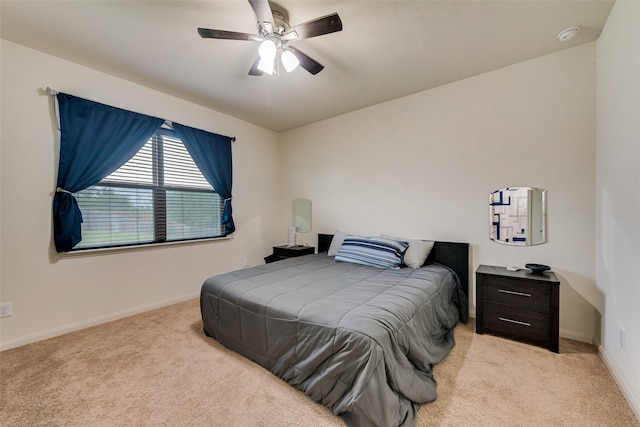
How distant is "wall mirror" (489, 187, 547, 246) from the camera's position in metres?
2.42

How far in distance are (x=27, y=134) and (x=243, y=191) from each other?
2.25 meters

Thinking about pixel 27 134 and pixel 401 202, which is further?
pixel 401 202

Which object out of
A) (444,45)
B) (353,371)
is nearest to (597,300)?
(353,371)

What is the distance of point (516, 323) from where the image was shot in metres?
2.20

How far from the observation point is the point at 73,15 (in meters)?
1.87

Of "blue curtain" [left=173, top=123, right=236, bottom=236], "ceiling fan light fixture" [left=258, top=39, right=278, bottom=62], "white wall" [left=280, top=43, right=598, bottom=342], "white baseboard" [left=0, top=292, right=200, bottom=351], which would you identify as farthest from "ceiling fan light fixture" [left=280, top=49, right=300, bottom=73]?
"white baseboard" [left=0, top=292, right=200, bottom=351]

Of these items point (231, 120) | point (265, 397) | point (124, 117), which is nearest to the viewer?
point (265, 397)

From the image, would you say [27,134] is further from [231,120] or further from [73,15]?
[231,120]

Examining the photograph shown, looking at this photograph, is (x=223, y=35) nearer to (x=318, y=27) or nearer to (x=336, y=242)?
(x=318, y=27)

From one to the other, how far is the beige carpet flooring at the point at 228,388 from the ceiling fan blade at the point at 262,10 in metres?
2.37

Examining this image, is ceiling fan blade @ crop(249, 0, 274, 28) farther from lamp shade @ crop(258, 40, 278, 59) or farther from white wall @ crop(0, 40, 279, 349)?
white wall @ crop(0, 40, 279, 349)

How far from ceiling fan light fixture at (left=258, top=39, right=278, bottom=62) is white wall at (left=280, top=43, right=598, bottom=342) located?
1886 mm

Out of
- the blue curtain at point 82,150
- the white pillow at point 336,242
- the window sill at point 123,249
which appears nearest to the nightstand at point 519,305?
the white pillow at point 336,242

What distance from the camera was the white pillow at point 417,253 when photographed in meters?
2.75
